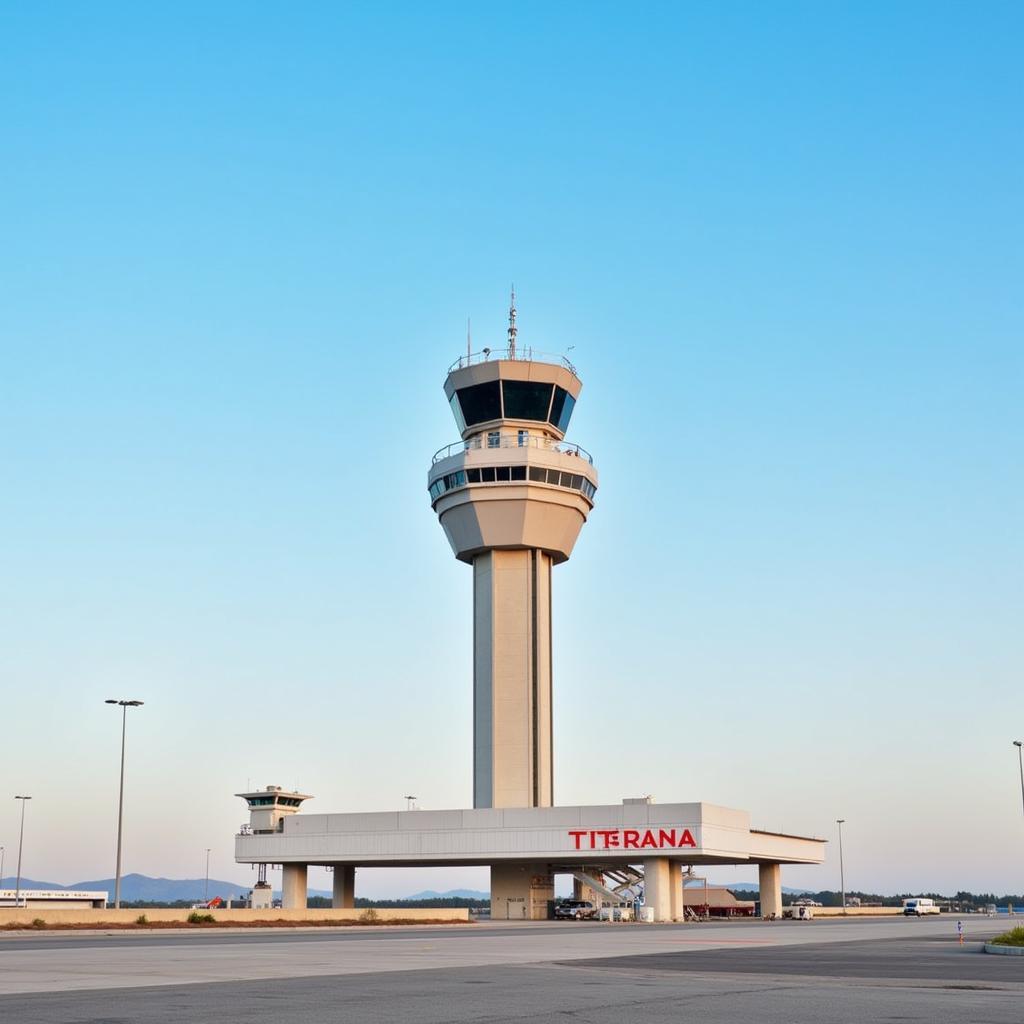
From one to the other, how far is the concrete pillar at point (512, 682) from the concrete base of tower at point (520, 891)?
600 cm

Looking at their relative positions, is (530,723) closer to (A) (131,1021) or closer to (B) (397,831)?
(B) (397,831)

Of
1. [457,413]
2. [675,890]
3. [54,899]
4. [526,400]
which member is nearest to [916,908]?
[675,890]

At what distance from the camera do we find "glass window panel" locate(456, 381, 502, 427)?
3625 inches

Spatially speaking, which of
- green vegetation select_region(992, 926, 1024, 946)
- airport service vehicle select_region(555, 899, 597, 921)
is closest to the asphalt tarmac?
green vegetation select_region(992, 926, 1024, 946)

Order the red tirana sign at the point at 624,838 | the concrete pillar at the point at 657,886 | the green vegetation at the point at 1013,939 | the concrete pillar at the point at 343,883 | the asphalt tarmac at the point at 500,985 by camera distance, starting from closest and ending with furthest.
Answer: the asphalt tarmac at the point at 500,985 < the green vegetation at the point at 1013,939 < the red tirana sign at the point at 624,838 < the concrete pillar at the point at 657,886 < the concrete pillar at the point at 343,883

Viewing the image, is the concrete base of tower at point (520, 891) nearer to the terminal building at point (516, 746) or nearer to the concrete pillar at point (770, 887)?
the terminal building at point (516, 746)

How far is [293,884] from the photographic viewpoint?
94.5 meters

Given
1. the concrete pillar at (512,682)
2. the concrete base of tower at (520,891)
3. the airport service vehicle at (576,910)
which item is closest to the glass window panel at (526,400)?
the concrete pillar at (512,682)

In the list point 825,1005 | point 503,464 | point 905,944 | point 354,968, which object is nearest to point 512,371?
point 503,464

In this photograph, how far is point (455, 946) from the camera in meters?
38.5

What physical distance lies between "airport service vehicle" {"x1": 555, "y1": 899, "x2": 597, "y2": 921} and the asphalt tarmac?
55416 mm

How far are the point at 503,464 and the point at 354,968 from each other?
63485 mm

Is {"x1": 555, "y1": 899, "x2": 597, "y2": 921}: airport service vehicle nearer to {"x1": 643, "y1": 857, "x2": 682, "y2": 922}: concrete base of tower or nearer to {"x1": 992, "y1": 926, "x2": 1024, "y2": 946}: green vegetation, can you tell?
{"x1": 643, "y1": 857, "x2": 682, "y2": 922}: concrete base of tower

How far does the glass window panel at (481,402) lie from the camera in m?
92.1
